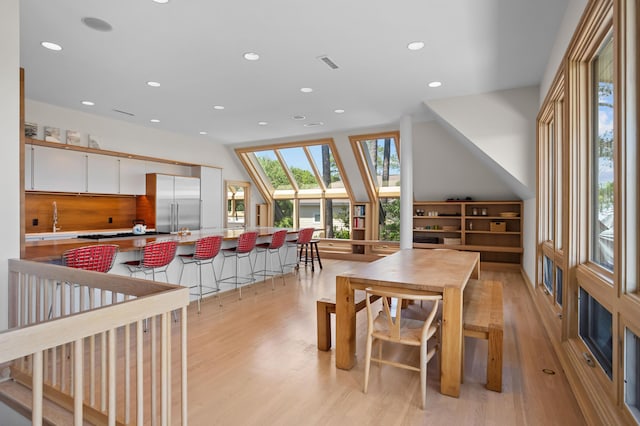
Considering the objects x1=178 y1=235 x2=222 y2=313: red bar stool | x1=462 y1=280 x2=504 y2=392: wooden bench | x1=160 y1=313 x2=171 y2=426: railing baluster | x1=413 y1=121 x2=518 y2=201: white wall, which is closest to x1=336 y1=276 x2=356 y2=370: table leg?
x1=462 y1=280 x2=504 y2=392: wooden bench

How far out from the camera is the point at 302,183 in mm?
9688

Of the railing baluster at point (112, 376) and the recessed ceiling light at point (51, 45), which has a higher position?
the recessed ceiling light at point (51, 45)

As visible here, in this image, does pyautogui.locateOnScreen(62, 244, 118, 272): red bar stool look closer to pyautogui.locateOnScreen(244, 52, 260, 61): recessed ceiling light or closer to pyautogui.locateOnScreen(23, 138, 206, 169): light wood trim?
pyautogui.locateOnScreen(244, 52, 260, 61): recessed ceiling light

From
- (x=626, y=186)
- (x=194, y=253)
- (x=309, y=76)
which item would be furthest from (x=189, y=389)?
(x=309, y=76)

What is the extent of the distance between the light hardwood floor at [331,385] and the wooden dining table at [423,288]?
0.53ft

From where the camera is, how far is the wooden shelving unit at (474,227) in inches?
266

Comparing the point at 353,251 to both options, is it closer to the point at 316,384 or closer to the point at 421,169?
the point at 421,169

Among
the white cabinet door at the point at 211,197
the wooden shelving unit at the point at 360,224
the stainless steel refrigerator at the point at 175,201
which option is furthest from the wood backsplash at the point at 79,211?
the wooden shelving unit at the point at 360,224

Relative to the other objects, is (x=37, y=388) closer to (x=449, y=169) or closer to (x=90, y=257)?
(x=90, y=257)

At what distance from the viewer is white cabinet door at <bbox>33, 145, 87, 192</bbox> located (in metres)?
5.48

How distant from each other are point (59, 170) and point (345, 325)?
5731mm

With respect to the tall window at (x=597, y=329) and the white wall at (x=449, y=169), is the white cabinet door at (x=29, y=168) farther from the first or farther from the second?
the tall window at (x=597, y=329)

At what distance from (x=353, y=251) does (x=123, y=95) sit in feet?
19.2

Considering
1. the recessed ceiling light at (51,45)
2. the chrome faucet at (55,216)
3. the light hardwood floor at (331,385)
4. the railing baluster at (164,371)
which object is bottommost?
the light hardwood floor at (331,385)
